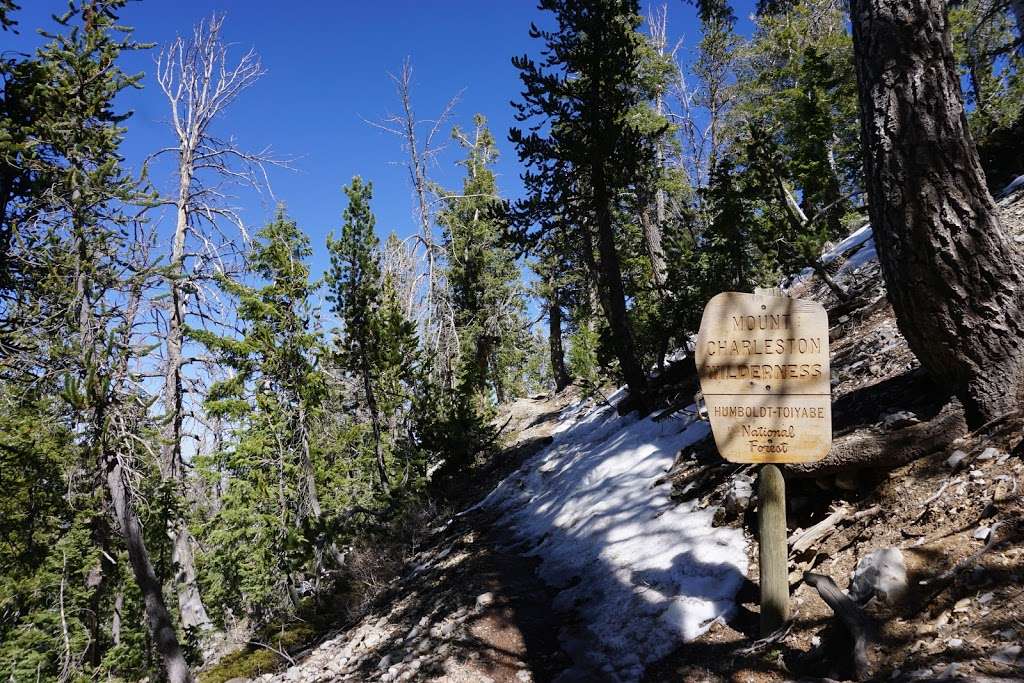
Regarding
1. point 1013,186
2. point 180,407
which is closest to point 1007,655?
point 1013,186

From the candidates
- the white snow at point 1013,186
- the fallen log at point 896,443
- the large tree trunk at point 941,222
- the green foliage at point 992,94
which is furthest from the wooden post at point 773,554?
the white snow at point 1013,186

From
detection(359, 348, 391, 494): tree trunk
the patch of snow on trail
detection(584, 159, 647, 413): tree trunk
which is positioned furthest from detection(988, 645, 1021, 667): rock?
detection(359, 348, 391, 494): tree trunk

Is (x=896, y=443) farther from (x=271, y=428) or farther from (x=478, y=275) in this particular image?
(x=478, y=275)

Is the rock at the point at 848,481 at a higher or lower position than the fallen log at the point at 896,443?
lower

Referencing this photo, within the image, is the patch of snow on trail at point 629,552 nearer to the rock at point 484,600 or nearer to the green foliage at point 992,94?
the rock at point 484,600

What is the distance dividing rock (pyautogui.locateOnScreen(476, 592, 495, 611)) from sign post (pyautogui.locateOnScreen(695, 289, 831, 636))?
3352 millimetres

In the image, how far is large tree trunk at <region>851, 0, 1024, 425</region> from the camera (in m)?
3.88

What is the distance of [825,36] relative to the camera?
2502 cm

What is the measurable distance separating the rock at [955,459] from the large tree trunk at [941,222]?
340mm

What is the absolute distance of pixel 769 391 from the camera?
344 centimetres

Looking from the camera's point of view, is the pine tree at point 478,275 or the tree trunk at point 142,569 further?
the pine tree at point 478,275

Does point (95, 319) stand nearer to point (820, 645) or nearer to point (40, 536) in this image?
point (40, 536)

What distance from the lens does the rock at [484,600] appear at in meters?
6.13

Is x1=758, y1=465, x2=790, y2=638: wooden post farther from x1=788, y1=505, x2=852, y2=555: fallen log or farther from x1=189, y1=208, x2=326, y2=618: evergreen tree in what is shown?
x1=189, y1=208, x2=326, y2=618: evergreen tree
